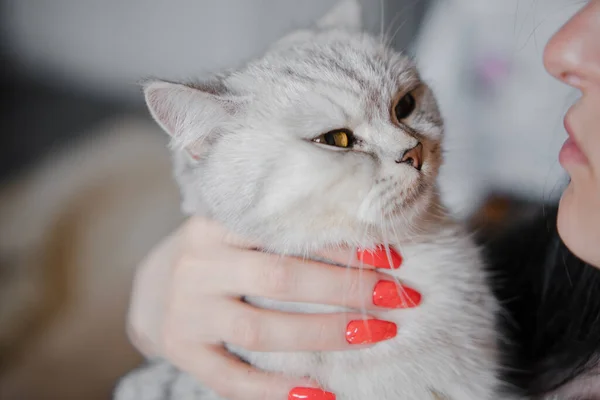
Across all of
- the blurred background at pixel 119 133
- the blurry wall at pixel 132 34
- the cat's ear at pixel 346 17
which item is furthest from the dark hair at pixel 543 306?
the blurry wall at pixel 132 34

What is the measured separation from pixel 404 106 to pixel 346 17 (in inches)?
10.7

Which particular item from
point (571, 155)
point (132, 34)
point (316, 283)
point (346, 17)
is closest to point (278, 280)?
point (316, 283)

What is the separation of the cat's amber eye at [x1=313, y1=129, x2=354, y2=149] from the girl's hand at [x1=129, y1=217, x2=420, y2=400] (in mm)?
165

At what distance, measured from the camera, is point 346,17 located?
103 cm

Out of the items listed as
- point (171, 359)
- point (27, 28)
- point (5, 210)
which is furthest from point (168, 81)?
point (27, 28)

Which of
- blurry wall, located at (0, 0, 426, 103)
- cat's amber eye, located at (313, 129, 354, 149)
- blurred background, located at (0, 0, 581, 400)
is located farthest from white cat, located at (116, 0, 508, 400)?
blurry wall, located at (0, 0, 426, 103)

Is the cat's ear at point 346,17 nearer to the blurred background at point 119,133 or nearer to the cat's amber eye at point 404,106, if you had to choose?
the blurred background at point 119,133

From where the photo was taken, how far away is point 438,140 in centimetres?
86

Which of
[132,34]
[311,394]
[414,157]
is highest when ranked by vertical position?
[132,34]

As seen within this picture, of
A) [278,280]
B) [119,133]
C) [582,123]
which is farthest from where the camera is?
[119,133]

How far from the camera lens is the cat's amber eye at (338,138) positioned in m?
0.77

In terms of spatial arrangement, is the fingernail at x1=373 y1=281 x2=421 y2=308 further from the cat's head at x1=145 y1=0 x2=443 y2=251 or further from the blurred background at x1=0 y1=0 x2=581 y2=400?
the blurred background at x1=0 y1=0 x2=581 y2=400

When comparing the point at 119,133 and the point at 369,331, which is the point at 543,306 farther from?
the point at 119,133

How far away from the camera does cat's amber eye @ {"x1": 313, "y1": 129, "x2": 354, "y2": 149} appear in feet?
2.52
